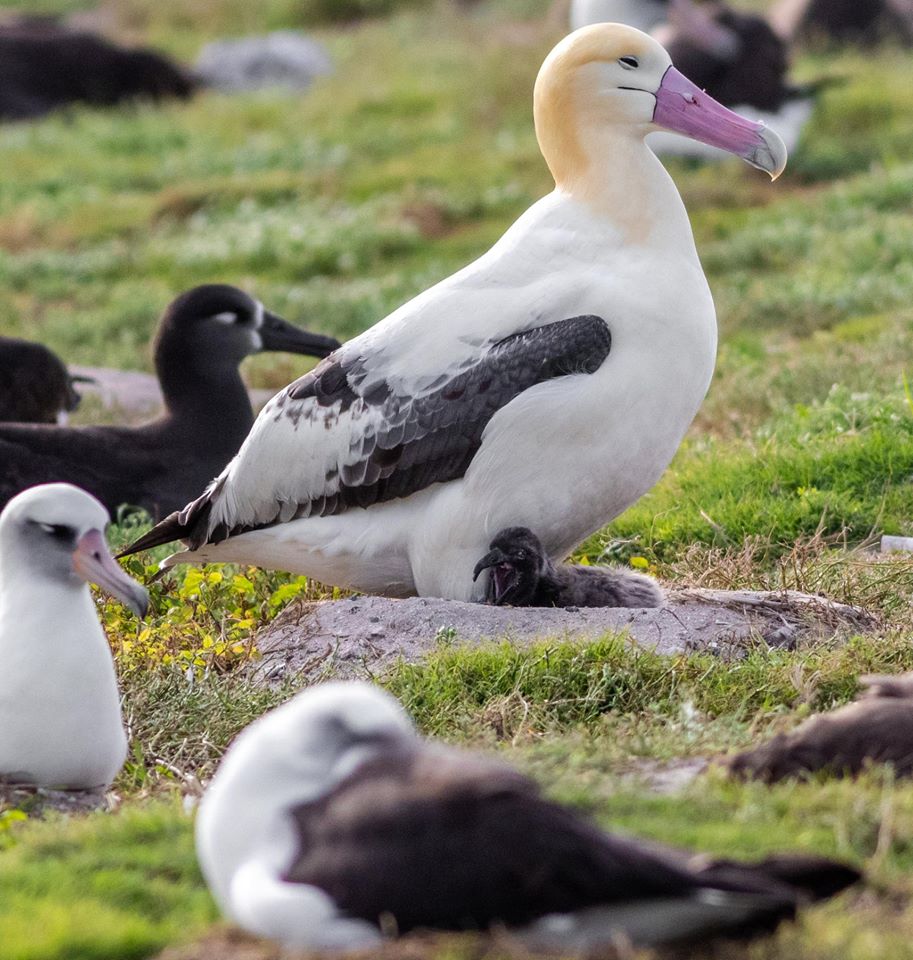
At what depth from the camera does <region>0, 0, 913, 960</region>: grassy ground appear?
4.06m

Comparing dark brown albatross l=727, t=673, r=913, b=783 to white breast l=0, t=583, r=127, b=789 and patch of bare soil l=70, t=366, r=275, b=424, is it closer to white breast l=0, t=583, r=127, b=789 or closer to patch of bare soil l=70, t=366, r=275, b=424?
white breast l=0, t=583, r=127, b=789

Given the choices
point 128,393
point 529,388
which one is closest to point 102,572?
point 529,388

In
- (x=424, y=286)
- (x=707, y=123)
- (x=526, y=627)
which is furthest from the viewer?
(x=424, y=286)

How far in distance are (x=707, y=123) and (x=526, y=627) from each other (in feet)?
6.17

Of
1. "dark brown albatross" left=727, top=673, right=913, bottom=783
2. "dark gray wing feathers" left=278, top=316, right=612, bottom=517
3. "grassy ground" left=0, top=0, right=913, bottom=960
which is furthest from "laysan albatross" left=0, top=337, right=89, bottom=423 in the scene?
"dark brown albatross" left=727, top=673, right=913, bottom=783

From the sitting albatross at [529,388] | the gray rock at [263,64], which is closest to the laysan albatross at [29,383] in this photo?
the sitting albatross at [529,388]

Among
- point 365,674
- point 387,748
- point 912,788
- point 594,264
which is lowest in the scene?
point 365,674

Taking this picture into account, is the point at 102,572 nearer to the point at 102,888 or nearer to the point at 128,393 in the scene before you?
the point at 102,888

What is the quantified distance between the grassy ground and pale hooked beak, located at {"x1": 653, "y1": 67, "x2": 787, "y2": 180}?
4.59ft

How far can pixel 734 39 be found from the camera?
16656 millimetres

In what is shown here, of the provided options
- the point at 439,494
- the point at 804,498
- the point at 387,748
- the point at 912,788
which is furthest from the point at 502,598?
the point at 387,748

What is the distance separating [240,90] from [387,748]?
1944 centimetres

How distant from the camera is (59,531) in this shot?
17.1 feet

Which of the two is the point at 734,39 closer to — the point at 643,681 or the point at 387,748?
the point at 643,681
